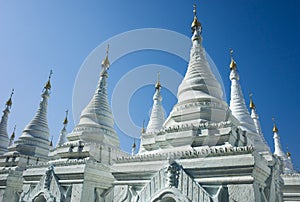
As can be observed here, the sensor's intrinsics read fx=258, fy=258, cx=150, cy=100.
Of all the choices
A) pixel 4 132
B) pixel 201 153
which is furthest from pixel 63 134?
pixel 201 153

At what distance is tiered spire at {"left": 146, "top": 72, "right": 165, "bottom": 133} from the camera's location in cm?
2107

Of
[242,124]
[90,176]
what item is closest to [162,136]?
[90,176]

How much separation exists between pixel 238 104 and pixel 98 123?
34.6ft

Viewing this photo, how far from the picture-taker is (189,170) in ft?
32.5

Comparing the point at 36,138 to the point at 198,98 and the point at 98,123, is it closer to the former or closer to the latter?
the point at 98,123

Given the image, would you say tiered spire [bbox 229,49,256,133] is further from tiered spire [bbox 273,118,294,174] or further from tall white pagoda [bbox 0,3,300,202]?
tiered spire [bbox 273,118,294,174]

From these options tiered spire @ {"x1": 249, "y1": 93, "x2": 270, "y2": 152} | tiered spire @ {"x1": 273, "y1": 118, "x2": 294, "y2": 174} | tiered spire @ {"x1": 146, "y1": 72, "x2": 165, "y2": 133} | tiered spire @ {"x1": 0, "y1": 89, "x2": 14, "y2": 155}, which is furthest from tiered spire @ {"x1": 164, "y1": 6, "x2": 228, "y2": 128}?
tiered spire @ {"x1": 0, "y1": 89, "x2": 14, "y2": 155}

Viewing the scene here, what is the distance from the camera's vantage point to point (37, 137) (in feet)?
69.8

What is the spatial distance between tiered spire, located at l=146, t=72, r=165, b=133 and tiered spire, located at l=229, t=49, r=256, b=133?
5.84 meters

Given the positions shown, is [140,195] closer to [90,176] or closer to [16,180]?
[90,176]

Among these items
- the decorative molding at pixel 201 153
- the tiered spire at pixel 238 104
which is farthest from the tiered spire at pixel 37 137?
the tiered spire at pixel 238 104

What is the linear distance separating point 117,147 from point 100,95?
164 inches

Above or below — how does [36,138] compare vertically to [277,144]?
below

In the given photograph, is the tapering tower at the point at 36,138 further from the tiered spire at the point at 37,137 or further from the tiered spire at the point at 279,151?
the tiered spire at the point at 279,151
